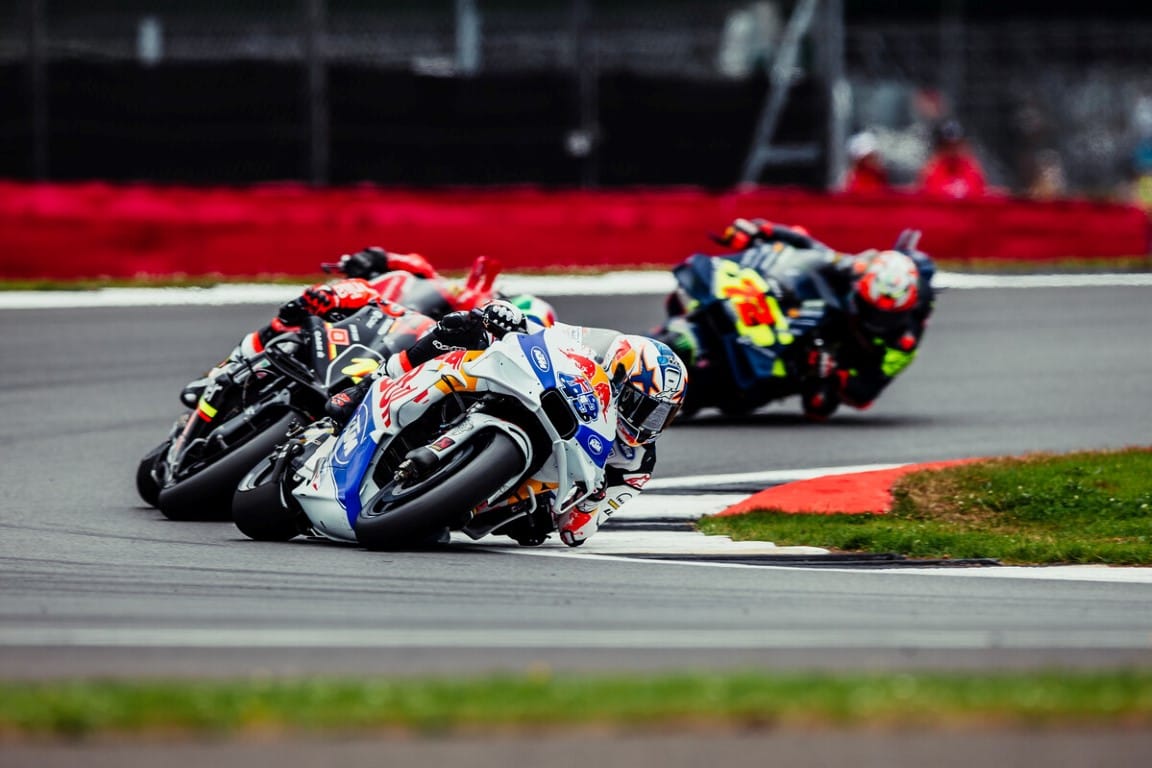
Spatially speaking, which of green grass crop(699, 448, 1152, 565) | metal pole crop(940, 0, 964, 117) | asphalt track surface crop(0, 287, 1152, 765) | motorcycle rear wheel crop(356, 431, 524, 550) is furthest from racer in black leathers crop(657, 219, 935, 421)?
metal pole crop(940, 0, 964, 117)

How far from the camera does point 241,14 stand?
20203 millimetres

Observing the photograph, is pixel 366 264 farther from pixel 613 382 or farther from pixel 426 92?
pixel 426 92

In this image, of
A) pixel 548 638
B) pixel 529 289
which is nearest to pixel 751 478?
pixel 548 638

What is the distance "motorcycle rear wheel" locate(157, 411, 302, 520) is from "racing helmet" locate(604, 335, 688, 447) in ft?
5.19

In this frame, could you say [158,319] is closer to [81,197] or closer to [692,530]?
[81,197]

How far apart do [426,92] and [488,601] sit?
14.2m

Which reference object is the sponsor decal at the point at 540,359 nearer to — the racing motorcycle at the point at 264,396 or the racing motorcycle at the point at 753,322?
the racing motorcycle at the point at 264,396

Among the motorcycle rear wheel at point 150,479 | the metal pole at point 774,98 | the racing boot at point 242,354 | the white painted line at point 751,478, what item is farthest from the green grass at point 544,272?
the racing boot at point 242,354

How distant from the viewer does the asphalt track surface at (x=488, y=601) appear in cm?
627

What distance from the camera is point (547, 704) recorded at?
17.8 ft

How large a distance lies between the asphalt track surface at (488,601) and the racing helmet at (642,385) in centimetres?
57

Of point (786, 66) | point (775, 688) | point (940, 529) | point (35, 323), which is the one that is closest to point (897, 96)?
point (786, 66)

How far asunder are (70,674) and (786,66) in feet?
58.9

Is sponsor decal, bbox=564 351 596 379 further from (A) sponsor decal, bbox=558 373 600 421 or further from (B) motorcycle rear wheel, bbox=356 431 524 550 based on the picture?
(B) motorcycle rear wheel, bbox=356 431 524 550
